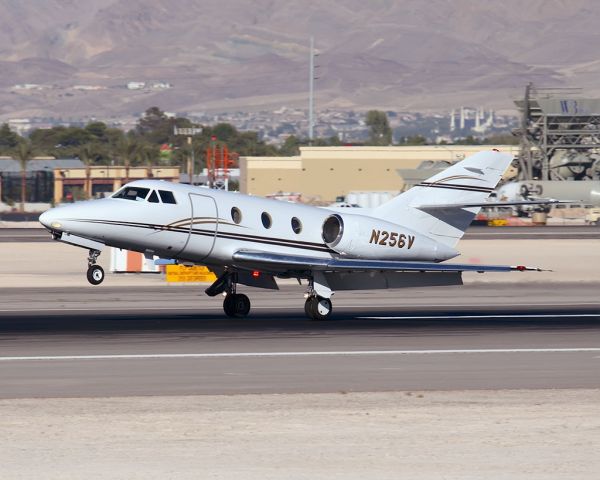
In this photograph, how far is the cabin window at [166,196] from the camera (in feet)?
88.9

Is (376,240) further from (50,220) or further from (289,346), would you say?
(50,220)

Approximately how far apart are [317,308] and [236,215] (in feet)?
9.20

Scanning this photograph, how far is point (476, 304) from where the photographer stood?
33.1 meters

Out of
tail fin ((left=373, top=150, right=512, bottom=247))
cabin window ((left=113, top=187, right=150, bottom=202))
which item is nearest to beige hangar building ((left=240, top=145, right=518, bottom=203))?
tail fin ((left=373, top=150, right=512, bottom=247))

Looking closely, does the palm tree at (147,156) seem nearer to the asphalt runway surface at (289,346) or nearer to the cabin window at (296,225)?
the asphalt runway surface at (289,346)

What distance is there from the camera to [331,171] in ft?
483

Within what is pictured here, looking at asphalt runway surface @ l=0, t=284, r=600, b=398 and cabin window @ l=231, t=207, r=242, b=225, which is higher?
cabin window @ l=231, t=207, r=242, b=225

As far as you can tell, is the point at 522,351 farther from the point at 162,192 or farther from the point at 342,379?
the point at 162,192

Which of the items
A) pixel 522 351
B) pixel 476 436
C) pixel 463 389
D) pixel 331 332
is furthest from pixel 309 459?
pixel 331 332

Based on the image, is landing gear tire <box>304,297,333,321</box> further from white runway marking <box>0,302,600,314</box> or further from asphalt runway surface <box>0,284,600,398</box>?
A: white runway marking <box>0,302,600,314</box>

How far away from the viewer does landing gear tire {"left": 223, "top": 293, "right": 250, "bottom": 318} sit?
93.6ft

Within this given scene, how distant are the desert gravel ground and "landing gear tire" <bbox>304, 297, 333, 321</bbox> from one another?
1020 centimetres

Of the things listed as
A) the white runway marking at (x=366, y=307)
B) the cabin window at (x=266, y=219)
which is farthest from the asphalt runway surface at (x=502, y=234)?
the cabin window at (x=266, y=219)

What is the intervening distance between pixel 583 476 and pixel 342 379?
6.70 m
